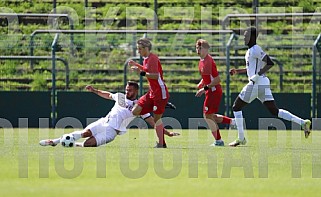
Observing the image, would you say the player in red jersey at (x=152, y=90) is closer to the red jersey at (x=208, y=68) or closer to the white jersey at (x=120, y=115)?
the white jersey at (x=120, y=115)

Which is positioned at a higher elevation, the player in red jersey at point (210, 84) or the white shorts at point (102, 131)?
the player in red jersey at point (210, 84)

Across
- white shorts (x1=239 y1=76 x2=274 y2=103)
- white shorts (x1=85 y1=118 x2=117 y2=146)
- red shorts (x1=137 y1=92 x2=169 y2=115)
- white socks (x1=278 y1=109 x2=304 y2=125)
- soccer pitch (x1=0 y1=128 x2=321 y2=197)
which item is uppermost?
white shorts (x1=239 y1=76 x2=274 y2=103)

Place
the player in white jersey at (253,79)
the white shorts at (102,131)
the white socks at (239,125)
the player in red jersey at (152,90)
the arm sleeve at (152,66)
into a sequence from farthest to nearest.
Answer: the white socks at (239,125) → the player in white jersey at (253,79) → the arm sleeve at (152,66) → the player in red jersey at (152,90) → the white shorts at (102,131)

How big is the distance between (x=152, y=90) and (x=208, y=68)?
1251mm

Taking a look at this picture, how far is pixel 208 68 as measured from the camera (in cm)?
1686

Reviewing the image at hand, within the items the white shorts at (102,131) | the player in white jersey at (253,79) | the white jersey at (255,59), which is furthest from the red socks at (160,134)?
the white jersey at (255,59)

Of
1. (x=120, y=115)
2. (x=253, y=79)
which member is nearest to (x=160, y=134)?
(x=120, y=115)

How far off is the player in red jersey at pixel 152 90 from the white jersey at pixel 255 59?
1.72m

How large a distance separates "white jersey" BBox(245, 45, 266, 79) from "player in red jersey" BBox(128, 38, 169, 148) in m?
1.72

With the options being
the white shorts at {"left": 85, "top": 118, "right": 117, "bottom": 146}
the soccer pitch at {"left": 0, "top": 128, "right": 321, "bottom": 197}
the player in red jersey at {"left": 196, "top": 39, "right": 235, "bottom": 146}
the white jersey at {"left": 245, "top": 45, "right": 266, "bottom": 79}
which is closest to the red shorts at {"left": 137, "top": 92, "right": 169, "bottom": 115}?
the soccer pitch at {"left": 0, "top": 128, "right": 321, "bottom": 197}

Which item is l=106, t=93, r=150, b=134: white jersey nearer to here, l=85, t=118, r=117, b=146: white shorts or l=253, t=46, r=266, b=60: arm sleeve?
l=85, t=118, r=117, b=146: white shorts

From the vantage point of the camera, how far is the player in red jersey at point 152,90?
1582 cm

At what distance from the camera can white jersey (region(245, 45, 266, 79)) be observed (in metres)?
16.7

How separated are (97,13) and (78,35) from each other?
675 cm
